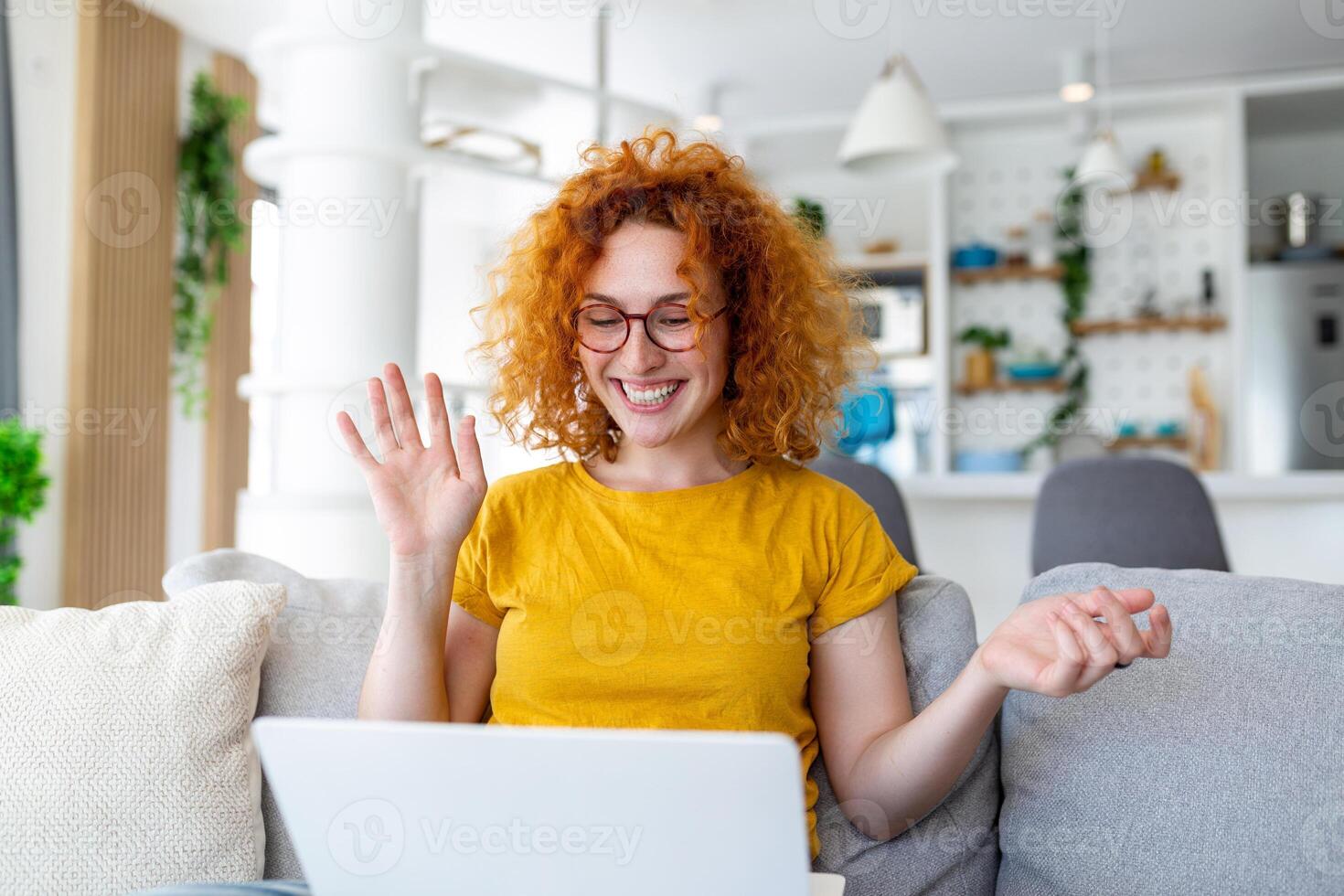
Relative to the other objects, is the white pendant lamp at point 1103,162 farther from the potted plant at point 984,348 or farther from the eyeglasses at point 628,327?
the eyeglasses at point 628,327

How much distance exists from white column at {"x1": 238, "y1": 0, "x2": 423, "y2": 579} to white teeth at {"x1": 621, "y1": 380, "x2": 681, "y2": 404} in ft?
6.15

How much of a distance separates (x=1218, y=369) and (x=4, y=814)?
5.83 meters

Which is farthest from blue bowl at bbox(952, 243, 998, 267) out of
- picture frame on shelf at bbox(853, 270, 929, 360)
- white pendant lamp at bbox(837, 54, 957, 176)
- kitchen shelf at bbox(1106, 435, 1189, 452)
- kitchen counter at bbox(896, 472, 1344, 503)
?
kitchen counter at bbox(896, 472, 1344, 503)

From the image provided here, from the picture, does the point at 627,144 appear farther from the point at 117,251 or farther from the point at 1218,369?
the point at 1218,369

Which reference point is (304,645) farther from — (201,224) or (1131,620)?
(201,224)

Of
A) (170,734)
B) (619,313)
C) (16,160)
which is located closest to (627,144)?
(619,313)

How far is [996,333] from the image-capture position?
605 cm

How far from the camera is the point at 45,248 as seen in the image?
4.39 meters

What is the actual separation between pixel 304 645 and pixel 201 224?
416 centimetres

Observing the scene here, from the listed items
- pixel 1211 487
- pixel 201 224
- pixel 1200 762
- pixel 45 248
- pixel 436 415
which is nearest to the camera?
pixel 1200 762

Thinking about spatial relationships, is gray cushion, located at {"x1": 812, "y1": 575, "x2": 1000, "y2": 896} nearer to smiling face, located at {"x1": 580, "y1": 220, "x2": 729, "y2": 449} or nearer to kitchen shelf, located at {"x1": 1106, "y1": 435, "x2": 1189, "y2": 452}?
smiling face, located at {"x1": 580, "y1": 220, "x2": 729, "y2": 449}

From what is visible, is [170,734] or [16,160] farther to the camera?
[16,160]

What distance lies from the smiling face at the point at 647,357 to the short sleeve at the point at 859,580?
24 cm

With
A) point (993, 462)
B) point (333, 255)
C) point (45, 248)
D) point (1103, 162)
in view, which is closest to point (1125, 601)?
point (333, 255)
